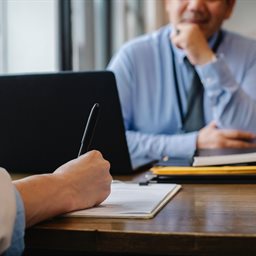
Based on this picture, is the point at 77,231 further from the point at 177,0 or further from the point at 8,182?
the point at 177,0

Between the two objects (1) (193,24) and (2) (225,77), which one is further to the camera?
(1) (193,24)

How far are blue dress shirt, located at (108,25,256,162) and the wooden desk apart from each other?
92cm

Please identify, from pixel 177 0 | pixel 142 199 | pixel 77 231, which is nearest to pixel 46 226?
pixel 77 231

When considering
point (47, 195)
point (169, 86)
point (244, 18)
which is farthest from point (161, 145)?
point (244, 18)

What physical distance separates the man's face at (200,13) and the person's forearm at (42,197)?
1356mm

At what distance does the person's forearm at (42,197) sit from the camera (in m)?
0.71

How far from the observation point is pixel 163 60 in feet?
6.76

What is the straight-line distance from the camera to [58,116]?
1.14m

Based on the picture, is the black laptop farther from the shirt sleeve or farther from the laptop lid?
the shirt sleeve

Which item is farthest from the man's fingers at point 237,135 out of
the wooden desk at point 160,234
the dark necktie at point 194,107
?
the wooden desk at point 160,234

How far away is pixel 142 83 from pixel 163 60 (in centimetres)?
14

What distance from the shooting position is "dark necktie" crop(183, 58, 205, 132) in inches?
72.8

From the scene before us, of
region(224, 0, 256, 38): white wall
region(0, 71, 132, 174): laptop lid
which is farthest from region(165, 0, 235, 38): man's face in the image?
region(224, 0, 256, 38): white wall

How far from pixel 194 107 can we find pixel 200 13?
385 millimetres
